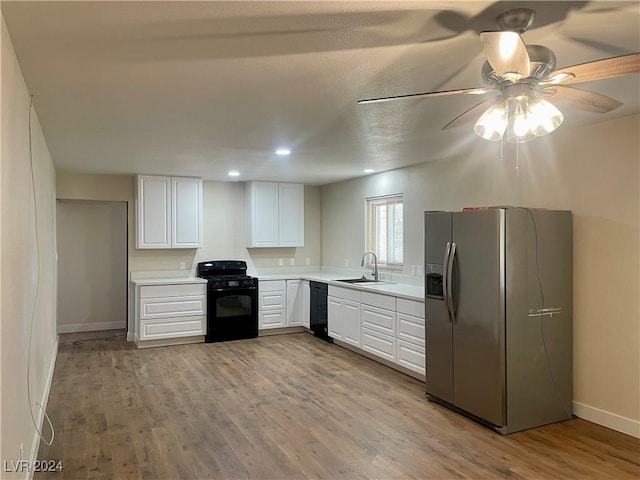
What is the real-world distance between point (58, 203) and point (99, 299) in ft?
5.07

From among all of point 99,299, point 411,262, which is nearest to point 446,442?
point 411,262

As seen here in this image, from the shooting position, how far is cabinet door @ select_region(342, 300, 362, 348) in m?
5.34

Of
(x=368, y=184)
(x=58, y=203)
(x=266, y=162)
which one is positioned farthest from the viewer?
(x=58, y=203)

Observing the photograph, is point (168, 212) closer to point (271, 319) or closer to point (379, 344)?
point (271, 319)

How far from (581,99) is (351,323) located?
152 inches

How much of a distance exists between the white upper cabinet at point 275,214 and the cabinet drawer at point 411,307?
2843 mm

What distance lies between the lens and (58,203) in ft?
22.0

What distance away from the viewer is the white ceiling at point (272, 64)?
1.78 metres

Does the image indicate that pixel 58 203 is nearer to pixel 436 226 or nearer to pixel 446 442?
pixel 436 226

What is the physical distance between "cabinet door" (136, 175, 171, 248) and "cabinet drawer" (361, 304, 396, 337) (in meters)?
2.91

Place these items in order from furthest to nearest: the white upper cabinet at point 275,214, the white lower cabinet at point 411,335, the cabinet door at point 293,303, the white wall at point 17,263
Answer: the white upper cabinet at point 275,214 → the cabinet door at point 293,303 → the white lower cabinet at point 411,335 → the white wall at point 17,263

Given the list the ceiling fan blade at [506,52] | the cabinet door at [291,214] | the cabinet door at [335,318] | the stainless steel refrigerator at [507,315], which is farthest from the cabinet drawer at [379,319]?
the ceiling fan blade at [506,52]

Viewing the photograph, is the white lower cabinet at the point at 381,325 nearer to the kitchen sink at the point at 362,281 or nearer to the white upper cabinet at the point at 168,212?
the kitchen sink at the point at 362,281

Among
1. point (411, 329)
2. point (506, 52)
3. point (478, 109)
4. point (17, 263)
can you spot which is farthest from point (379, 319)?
point (506, 52)
